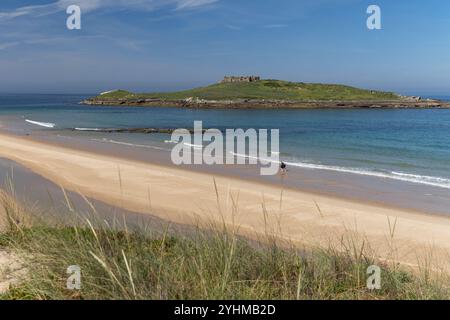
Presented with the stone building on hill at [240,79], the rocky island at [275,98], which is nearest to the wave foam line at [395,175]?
the rocky island at [275,98]

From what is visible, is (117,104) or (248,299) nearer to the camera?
(248,299)

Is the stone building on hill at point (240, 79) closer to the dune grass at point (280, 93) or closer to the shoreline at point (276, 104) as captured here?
the dune grass at point (280, 93)

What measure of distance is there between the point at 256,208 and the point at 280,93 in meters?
101

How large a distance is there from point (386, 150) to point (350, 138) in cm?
867

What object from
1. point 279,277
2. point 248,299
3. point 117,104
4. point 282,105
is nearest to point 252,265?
point 279,277

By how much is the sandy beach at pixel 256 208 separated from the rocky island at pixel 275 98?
2850 inches

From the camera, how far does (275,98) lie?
103m

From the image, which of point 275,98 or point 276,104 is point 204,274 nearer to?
point 276,104

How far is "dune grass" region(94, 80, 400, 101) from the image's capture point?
105625mm

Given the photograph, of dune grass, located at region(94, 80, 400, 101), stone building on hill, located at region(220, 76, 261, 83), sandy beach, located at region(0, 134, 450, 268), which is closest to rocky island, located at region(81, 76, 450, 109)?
dune grass, located at region(94, 80, 400, 101)

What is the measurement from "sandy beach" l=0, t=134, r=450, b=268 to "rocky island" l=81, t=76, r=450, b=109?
72396 millimetres
